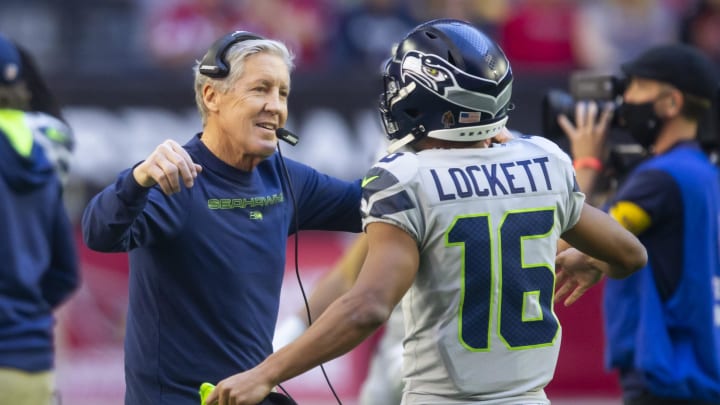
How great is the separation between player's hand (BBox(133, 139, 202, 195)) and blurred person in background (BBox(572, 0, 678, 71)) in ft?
25.7

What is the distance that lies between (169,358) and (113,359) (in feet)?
19.3

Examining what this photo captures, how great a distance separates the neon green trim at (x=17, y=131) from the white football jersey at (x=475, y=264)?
2.51m

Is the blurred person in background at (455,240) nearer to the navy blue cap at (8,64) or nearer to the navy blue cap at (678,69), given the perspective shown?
the navy blue cap at (678,69)

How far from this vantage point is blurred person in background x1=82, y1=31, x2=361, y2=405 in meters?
4.10

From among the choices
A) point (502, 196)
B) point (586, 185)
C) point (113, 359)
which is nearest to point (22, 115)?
point (586, 185)

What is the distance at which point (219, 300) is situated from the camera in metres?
4.14

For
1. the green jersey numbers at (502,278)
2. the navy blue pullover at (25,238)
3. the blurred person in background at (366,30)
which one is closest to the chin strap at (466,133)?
the green jersey numbers at (502,278)

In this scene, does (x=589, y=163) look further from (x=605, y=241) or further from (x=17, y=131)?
(x=17, y=131)

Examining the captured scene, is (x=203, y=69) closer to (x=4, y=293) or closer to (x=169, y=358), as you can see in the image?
(x=169, y=358)

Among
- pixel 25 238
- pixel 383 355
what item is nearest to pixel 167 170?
pixel 25 238

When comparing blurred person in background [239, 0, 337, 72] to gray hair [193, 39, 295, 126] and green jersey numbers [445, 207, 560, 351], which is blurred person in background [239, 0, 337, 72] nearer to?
gray hair [193, 39, 295, 126]

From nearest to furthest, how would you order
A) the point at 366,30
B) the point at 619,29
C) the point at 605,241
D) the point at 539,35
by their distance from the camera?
1. the point at 605,241
2. the point at 539,35
3. the point at 366,30
4. the point at 619,29

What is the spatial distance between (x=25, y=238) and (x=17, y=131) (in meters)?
0.48

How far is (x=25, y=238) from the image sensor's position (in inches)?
227
